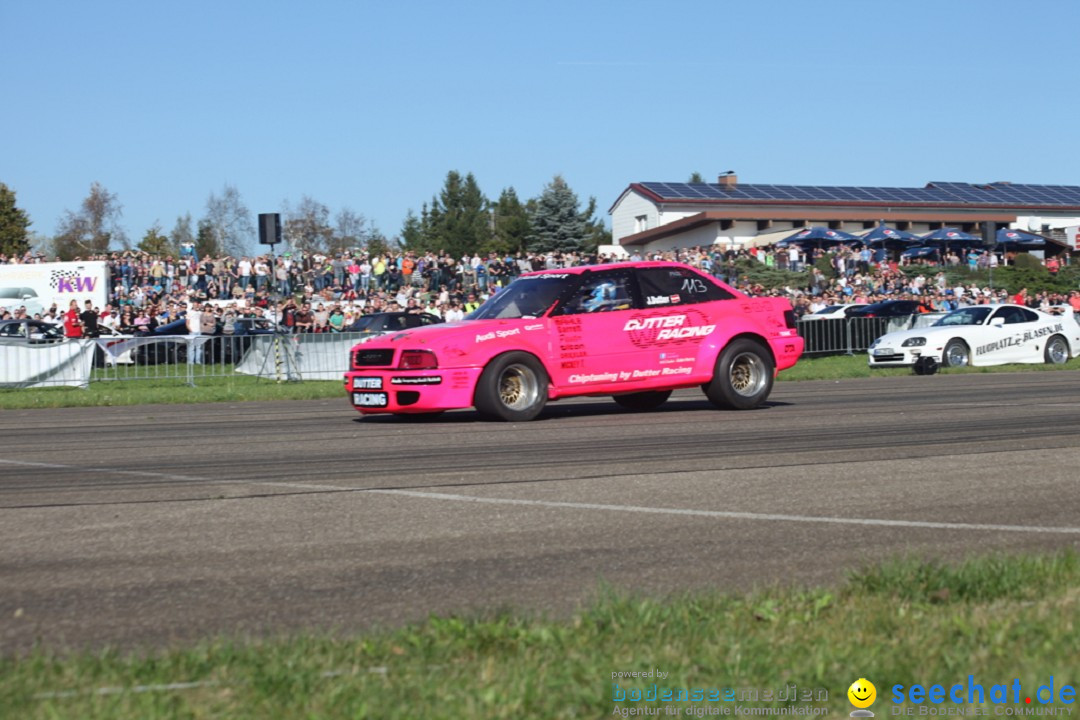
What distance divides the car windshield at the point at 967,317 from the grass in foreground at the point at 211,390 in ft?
3.61

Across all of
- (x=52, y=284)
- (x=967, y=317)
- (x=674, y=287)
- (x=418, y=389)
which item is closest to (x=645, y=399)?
(x=674, y=287)

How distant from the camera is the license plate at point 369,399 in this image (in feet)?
47.0

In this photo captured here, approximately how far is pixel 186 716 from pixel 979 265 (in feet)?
182

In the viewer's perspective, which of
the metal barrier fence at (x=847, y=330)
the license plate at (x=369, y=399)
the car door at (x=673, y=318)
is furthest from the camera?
the metal barrier fence at (x=847, y=330)

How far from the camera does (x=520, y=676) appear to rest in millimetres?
4070

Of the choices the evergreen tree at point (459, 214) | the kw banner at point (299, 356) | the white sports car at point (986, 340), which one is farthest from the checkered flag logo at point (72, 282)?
the evergreen tree at point (459, 214)

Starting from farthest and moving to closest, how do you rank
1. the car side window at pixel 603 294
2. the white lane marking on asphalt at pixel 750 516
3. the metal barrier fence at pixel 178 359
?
the metal barrier fence at pixel 178 359 < the car side window at pixel 603 294 < the white lane marking on asphalt at pixel 750 516

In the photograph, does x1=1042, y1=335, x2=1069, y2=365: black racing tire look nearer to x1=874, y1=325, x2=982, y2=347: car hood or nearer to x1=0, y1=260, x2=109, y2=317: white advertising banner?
x1=874, y1=325, x2=982, y2=347: car hood

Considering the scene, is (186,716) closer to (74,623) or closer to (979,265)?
(74,623)

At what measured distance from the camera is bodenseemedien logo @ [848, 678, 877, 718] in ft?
12.2

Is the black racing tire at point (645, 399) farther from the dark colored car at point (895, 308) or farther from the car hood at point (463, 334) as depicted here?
the dark colored car at point (895, 308)

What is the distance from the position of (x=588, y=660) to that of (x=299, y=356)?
865 inches

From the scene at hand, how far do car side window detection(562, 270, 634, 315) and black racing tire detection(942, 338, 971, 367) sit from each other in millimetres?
13530

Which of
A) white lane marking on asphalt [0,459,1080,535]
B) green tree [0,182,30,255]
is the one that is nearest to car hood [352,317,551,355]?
white lane marking on asphalt [0,459,1080,535]
